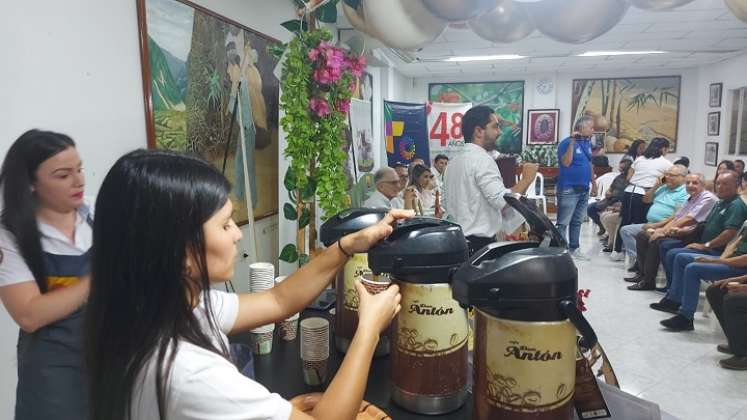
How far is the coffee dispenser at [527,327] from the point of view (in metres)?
0.76

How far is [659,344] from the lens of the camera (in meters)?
3.46

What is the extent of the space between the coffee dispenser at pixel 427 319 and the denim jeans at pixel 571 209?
5063 millimetres

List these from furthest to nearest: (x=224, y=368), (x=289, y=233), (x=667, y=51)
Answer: (x=667, y=51) → (x=289, y=233) → (x=224, y=368)

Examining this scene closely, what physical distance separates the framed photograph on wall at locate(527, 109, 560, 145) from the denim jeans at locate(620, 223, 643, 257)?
418 cm

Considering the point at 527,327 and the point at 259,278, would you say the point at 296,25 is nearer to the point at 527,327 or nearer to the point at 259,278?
the point at 259,278

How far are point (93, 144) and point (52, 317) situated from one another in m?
0.77

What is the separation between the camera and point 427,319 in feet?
3.05

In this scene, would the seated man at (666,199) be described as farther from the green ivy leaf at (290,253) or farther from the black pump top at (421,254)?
the black pump top at (421,254)

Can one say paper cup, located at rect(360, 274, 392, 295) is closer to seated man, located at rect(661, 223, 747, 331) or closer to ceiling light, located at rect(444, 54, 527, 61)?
seated man, located at rect(661, 223, 747, 331)

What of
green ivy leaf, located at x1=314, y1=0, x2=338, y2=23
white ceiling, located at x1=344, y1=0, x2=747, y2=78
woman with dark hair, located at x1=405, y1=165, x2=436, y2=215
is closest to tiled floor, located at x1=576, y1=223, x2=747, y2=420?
woman with dark hair, located at x1=405, y1=165, x2=436, y2=215

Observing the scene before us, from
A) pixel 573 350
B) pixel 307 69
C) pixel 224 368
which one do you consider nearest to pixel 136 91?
pixel 307 69

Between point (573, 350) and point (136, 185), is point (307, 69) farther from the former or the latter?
point (573, 350)

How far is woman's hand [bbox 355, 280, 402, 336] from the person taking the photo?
0.84 m

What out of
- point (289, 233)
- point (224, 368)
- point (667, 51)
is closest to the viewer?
point (224, 368)
